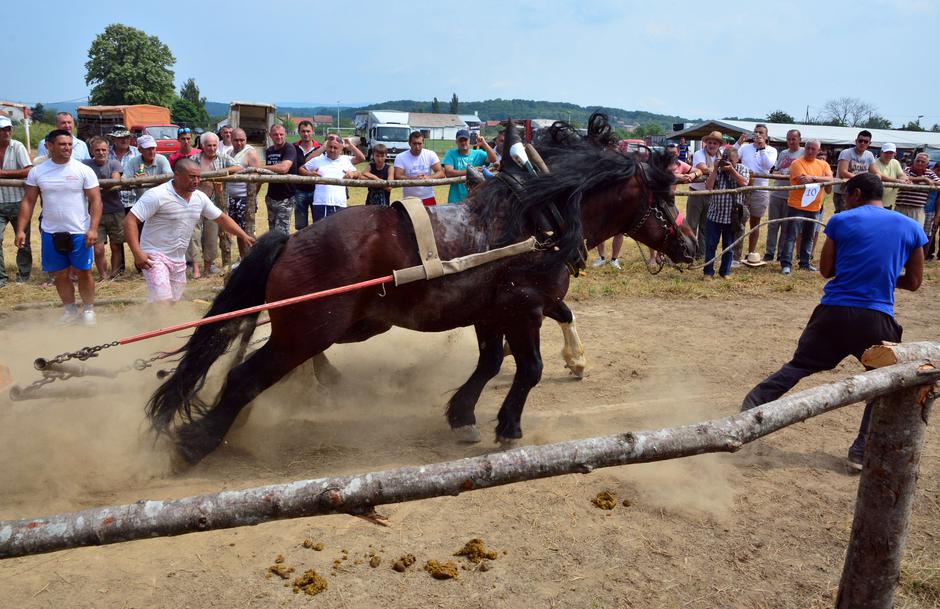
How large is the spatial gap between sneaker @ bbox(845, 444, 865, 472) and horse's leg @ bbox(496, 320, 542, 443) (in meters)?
1.94

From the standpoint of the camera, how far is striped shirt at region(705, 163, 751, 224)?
9.81 metres

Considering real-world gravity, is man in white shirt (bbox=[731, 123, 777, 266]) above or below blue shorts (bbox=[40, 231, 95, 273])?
above

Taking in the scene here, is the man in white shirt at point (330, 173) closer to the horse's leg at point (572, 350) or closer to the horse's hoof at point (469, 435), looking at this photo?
the horse's leg at point (572, 350)

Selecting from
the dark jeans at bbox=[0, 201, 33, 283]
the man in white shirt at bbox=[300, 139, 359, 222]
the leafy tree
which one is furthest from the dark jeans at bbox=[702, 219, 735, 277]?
the leafy tree

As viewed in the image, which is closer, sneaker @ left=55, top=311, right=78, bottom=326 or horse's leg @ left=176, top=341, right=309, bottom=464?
horse's leg @ left=176, top=341, right=309, bottom=464

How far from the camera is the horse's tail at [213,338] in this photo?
159 inches

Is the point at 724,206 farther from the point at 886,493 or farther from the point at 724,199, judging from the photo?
the point at 886,493

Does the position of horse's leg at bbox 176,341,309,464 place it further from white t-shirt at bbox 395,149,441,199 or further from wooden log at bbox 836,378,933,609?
white t-shirt at bbox 395,149,441,199

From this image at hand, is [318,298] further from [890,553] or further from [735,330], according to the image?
[735,330]

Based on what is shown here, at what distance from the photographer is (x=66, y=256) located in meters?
6.68

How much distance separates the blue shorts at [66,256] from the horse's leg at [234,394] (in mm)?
3528

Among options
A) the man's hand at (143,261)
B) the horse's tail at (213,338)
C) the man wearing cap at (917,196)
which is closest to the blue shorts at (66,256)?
the man's hand at (143,261)

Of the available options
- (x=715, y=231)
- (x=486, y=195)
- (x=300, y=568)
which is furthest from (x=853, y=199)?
(x=715, y=231)

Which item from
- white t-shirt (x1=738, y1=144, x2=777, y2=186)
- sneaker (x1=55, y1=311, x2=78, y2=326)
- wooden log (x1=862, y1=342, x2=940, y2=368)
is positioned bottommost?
sneaker (x1=55, y1=311, x2=78, y2=326)
